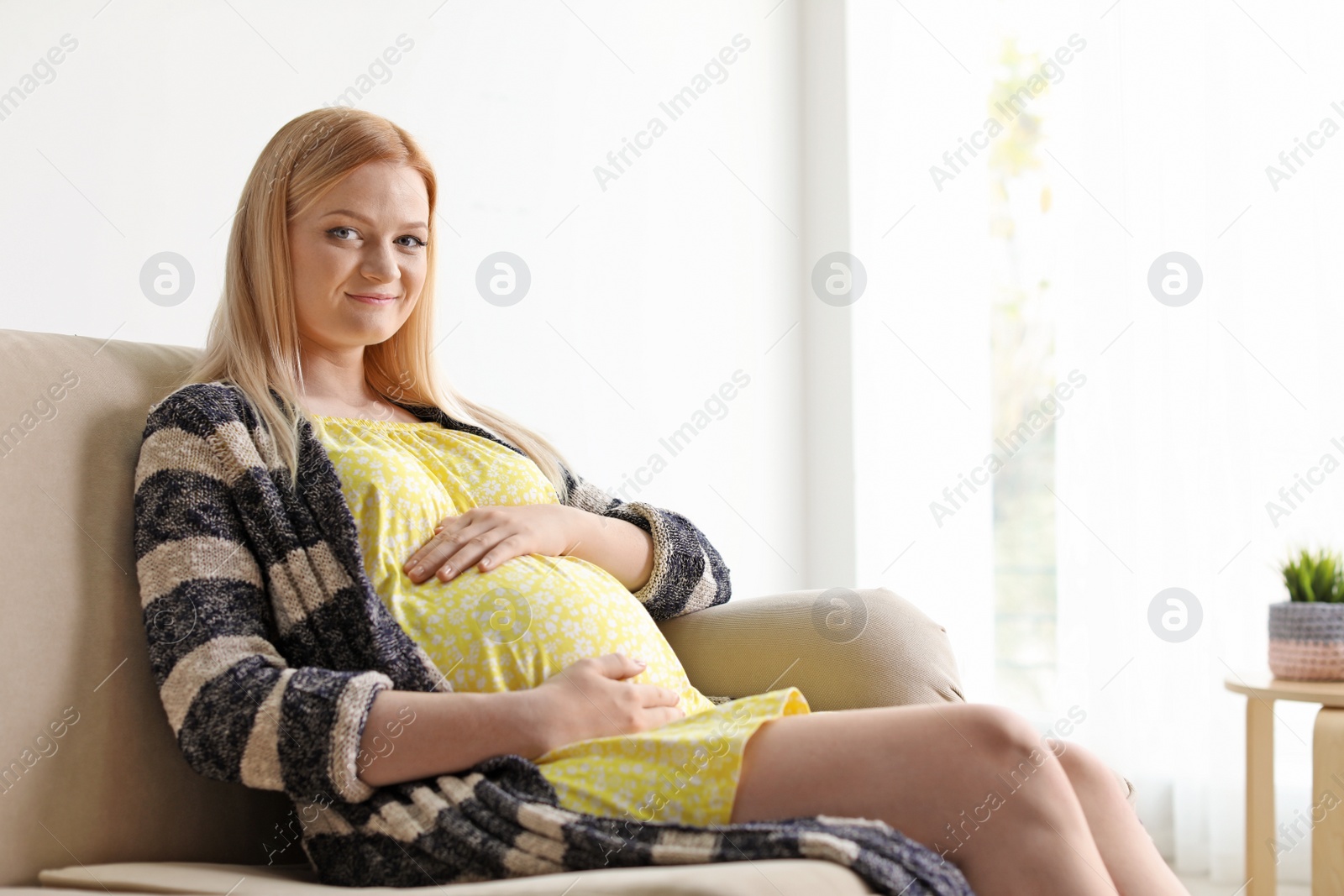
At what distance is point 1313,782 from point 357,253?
55.9 inches

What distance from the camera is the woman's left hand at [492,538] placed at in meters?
1.16

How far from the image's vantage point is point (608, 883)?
75 centimetres

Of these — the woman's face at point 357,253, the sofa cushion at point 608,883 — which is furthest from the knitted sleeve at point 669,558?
the sofa cushion at point 608,883

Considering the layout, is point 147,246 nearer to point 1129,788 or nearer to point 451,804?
point 451,804

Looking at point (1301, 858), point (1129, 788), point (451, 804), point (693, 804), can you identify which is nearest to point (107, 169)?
point (451, 804)

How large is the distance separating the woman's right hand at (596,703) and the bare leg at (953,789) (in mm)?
119

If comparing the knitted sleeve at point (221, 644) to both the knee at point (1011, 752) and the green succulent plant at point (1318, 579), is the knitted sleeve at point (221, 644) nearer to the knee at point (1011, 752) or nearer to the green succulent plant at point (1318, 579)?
the knee at point (1011, 752)

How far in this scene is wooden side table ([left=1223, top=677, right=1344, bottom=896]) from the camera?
5.12ft

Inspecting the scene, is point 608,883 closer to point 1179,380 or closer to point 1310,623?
point 1310,623

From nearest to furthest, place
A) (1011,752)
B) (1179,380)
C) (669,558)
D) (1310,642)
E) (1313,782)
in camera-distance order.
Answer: (1011,752) < (669,558) < (1313,782) < (1310,642) < (1179,380)

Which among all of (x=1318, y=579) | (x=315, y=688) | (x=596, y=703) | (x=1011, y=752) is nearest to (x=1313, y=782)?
(x=1318, y=579)

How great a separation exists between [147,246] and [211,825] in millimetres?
967

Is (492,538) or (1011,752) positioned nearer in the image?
(1011,752)

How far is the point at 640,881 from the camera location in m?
0.73
